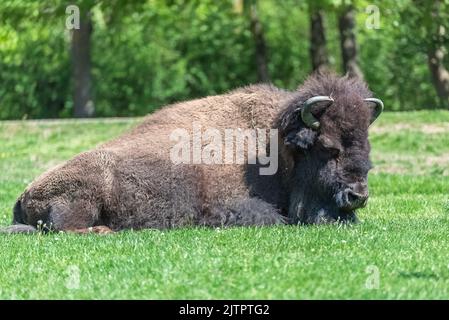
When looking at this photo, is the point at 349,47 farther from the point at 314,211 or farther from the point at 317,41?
the point at 314,211

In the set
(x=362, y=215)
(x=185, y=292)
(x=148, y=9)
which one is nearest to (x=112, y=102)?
(x=148, y=9)

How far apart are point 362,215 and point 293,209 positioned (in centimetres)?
108

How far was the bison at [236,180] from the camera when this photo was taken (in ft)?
35.4

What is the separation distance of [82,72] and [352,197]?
18.1 meters

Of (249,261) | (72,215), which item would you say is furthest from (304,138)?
(249,261)

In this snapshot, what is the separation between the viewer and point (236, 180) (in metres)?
11.2

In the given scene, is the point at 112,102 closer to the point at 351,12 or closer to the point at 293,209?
the point at 351,12

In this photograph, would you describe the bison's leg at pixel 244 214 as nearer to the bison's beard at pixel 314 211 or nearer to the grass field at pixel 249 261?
the bison's beard at pixel 314 211

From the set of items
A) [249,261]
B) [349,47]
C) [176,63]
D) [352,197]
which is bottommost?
[249,261]

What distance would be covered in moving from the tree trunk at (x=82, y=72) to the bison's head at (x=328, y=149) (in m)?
16.7

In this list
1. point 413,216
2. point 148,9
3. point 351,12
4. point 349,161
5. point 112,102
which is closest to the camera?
point 349,161

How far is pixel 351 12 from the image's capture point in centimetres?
2575
